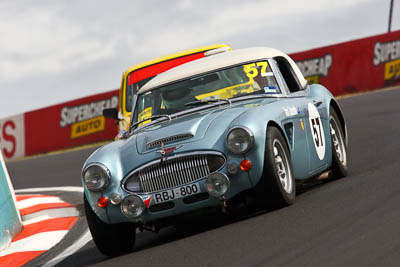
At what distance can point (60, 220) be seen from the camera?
30.8 ft

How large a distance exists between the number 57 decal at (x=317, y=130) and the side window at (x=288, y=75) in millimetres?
308

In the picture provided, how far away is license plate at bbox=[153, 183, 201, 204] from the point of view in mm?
6164

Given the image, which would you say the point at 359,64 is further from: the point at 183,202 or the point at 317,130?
the point at 183,202

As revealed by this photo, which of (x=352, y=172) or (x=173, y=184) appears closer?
(x=173, y=184)

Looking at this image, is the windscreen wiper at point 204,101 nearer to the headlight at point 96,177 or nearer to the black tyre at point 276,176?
the black tyre at point 276,176

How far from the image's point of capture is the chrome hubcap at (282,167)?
650cm

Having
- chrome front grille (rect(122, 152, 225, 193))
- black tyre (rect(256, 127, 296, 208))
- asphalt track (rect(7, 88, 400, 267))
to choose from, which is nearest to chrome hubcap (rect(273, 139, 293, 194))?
black tyre (rect(256, 127, 296, 208))

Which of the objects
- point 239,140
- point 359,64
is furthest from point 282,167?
point 359,64

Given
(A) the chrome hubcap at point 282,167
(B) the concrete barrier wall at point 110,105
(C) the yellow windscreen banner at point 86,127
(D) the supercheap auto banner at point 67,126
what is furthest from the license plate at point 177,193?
(C) the yellow windscreen banner at point 86,127

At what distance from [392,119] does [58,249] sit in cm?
733

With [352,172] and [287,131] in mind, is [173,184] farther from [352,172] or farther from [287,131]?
[352,172]

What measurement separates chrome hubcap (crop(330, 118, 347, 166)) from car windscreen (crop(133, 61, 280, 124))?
1090 millimetres

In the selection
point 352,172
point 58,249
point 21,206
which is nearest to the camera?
point 58,249

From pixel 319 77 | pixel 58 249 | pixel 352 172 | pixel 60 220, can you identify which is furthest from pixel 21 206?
pixel 319 77
